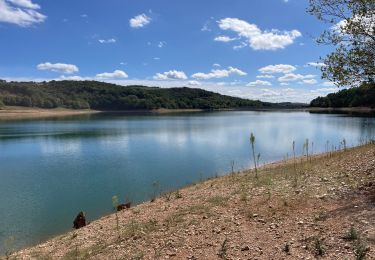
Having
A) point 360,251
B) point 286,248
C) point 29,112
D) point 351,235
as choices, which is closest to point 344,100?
point 29,112

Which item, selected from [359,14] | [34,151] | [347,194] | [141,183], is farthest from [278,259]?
[34,151]

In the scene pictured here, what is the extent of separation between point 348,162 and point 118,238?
920 cm

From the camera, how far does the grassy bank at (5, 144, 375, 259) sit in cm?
746

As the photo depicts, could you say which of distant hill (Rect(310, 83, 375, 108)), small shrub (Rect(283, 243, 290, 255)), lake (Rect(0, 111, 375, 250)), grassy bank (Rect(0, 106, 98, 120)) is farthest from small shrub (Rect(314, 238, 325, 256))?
grassy bank (Rect(0, 106, 98, 120))

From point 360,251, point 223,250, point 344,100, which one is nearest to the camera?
point 360,251

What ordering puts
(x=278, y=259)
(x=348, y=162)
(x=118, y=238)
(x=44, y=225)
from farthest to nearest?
1. (x=44, y=225)
2. (x=348, y=162)
3. (x=118, y=238)
4. (x=278, y=259)

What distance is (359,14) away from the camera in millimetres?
11195

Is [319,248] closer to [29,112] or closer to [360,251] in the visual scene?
[360,251]

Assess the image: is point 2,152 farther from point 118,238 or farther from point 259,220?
point 259,220

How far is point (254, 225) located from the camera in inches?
352

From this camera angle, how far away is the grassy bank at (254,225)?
7460 millimetres

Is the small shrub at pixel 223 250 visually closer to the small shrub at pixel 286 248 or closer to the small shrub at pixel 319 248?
the small shrub at pixel 286 248

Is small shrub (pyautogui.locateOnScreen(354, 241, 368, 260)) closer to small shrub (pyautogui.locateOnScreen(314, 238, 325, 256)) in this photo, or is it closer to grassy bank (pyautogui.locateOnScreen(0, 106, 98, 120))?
small shrub (pyautogui.locateOnScreen(314, 238, 325, 256))

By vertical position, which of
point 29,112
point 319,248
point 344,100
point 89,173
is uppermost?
point 344,100
